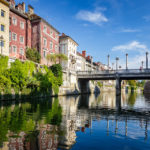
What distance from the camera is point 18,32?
45719 mm

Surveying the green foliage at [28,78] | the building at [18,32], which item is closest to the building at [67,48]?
the building at [18,32]

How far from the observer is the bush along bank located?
28.8 m

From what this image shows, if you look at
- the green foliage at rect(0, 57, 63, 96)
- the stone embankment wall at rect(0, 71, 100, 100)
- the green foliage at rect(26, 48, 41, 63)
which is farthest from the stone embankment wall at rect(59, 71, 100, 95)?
the green foliage at rect(26, 48, 41, 63)

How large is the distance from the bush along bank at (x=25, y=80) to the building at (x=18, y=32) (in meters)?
9.61

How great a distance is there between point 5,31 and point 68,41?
111 feet

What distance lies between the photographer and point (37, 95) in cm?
3619

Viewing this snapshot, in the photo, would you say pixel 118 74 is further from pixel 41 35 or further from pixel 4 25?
pixel 4 25

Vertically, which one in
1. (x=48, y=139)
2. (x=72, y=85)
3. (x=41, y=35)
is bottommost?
(x=48, y=139)

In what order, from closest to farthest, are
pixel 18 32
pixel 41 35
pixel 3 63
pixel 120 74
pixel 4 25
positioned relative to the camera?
pixel 3 63 < pixel 4 25 < pixel 18 32 < pixel 41 35 < pixel 120 74

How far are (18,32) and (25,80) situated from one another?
19.4 metres

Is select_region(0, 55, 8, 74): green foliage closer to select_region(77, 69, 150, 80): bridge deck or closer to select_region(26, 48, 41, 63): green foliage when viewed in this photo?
select_region(26, 48, 41, 63): green foliage

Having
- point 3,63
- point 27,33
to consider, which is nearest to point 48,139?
point 3,63

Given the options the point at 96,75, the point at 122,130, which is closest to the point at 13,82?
the point at 122,130

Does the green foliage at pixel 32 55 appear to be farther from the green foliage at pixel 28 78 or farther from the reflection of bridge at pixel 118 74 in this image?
the reflection of bridge at pixel 118 74
